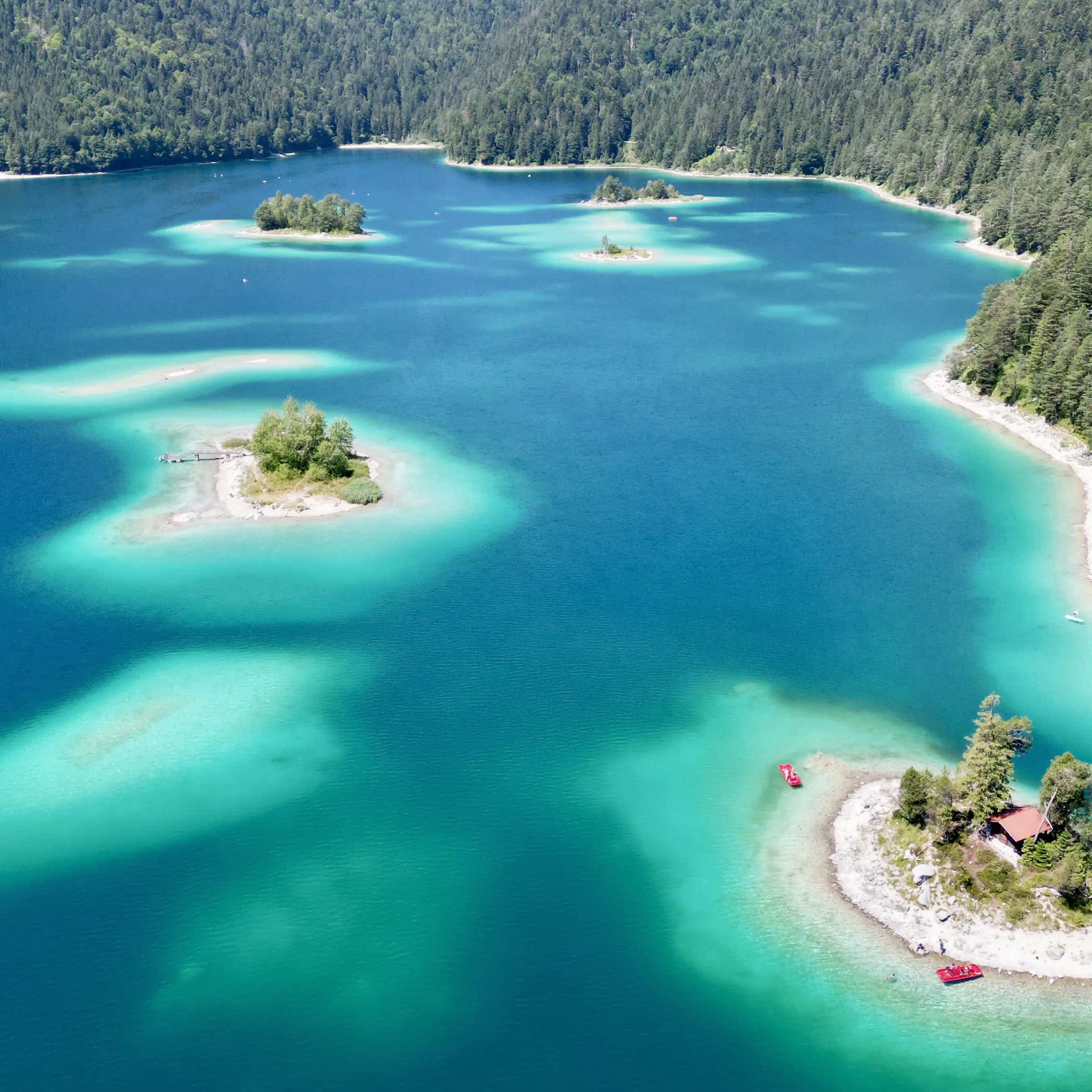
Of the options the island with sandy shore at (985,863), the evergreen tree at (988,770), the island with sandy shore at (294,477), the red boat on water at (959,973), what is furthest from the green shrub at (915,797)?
the island with sandy shore at (294,477)

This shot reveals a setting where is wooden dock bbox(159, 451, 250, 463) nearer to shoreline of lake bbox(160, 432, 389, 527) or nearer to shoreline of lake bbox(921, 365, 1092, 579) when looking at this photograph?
shoreline of lake bbox(160, 432, 389, 527)

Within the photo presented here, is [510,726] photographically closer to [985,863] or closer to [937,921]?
[937,921]

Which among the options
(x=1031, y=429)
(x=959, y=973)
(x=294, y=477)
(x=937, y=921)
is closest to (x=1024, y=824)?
(x=937, y=921)

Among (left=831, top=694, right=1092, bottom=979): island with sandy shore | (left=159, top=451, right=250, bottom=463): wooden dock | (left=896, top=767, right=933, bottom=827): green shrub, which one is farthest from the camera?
(left=159, top=451, right=250, bottom=463): wooden dock

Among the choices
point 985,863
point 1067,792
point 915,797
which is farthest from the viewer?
point 915,797

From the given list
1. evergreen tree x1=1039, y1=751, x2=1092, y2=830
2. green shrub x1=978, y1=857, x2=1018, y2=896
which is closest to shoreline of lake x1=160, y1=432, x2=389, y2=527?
green shrub x1=978, y1=857, x2=1018, y2=896

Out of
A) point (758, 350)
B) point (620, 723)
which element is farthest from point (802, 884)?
point (758, 350)
